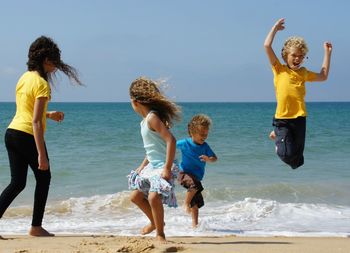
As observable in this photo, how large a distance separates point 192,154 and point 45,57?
6.22 ft

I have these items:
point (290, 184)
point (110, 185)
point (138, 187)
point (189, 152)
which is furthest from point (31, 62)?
point (290, 184)

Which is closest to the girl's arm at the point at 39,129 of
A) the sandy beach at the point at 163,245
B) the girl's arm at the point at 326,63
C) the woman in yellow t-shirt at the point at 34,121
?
the woman in yellow t-shirt at the point at 34,121

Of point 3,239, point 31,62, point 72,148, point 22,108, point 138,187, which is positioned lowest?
point 72,148

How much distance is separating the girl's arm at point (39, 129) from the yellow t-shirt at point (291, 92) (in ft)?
7.27

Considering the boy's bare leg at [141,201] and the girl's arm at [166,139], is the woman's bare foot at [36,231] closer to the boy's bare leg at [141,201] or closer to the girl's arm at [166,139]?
the boy's bare leg at [141,201]

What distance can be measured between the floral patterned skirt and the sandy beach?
387 mm

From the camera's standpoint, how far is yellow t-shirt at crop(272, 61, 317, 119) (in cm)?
557

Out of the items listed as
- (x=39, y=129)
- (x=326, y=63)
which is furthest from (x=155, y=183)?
(x=326, y=63)

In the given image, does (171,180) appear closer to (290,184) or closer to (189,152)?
(189,152)

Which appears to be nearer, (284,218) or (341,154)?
(284,218)

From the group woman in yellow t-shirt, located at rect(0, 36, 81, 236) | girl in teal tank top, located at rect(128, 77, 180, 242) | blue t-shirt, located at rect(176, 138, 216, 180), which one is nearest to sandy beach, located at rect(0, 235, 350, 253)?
girl in teal tank top, located at rect(128, 77, 180, 242)

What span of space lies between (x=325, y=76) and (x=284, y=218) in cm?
247

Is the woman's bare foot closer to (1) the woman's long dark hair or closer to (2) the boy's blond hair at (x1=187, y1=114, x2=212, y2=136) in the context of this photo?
(1) the woman's long dark hair

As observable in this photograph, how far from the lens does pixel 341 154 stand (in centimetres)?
1611
